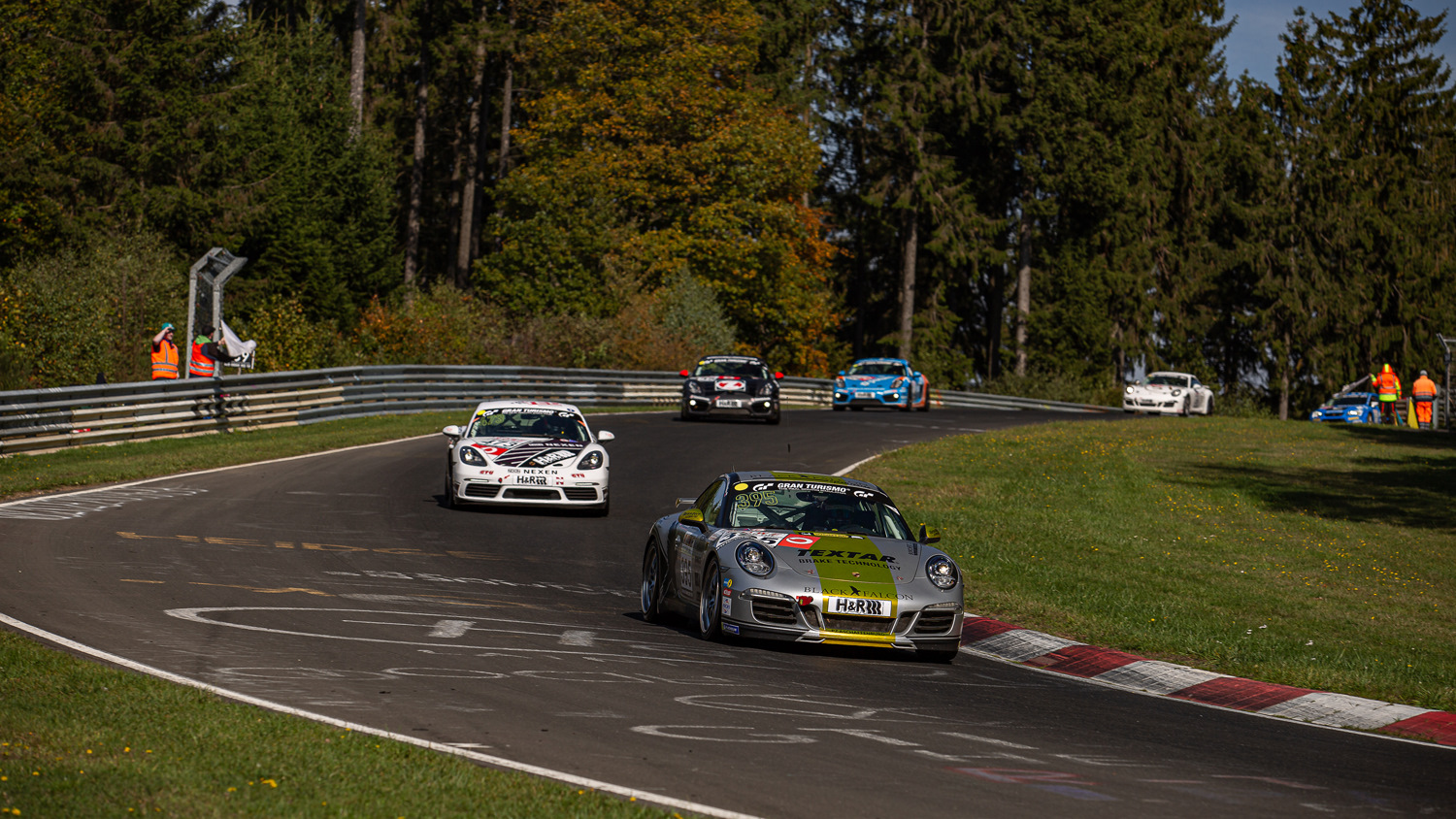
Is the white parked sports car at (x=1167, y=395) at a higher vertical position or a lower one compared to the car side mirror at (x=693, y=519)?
higher

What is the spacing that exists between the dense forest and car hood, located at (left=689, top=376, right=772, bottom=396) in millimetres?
8293

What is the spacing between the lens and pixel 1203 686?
10250 mm

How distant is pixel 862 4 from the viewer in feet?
239

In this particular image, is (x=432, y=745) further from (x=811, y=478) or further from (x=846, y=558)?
(x=811, y=478)

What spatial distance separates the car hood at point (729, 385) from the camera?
34.4 m

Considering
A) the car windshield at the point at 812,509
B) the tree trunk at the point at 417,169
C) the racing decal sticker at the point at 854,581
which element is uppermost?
the tree trunk at the point at 417,169

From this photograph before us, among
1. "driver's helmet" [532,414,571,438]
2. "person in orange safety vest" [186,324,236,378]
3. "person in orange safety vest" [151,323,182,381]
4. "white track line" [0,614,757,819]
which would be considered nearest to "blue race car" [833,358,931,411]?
"person in orange safety vest" [186,324,236,378]

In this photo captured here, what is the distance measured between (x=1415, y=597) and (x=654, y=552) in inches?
327

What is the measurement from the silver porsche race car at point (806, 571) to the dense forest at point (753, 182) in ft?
86.0

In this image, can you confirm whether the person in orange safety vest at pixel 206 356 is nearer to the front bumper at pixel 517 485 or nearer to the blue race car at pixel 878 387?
the front bumper at pixel 517 485

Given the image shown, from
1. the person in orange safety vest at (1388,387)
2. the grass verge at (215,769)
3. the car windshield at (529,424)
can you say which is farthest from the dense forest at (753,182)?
the grass verge at (215,769)

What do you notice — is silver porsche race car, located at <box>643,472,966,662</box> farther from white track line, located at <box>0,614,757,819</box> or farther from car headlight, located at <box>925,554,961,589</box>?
white track line, located at <box>0,614,757,819</box>

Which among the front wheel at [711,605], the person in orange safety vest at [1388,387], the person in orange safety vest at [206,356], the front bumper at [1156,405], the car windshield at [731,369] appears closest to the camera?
the front wheel at [711,605]

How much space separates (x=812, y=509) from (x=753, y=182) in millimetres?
45370
